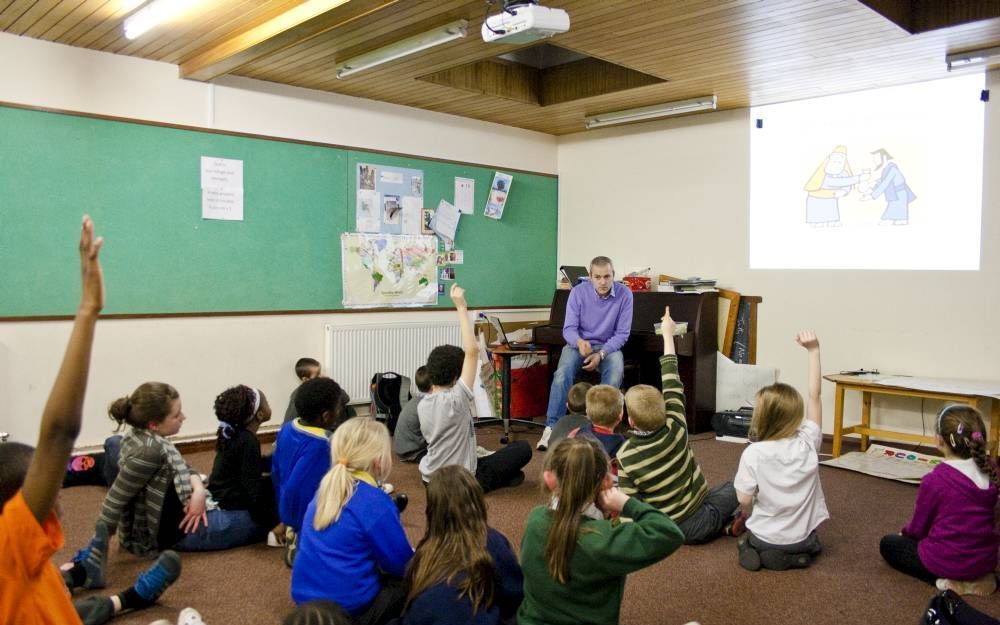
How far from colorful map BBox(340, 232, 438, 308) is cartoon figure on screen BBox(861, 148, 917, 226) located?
3.33 meters

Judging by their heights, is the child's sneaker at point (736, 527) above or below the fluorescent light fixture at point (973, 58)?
below

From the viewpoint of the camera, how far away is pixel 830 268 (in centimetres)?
573

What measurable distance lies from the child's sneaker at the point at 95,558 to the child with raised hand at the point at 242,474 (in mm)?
505

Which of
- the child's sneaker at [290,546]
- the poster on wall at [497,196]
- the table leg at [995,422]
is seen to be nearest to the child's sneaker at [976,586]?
the table leg at [995,422]

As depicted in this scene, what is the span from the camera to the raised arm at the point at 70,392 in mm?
1171

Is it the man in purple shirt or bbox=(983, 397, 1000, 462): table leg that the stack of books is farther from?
bbox=(983, 397, 1000, 462): table leg

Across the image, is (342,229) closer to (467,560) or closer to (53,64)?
(53,64)

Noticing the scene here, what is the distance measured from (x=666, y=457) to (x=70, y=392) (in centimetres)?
248

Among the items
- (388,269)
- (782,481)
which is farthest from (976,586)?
(388,269)

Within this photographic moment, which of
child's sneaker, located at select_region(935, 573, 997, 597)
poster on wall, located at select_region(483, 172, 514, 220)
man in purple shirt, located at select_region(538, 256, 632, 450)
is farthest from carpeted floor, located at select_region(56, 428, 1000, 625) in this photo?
poster on wall, located at select_region(483, 172, 514, 220)

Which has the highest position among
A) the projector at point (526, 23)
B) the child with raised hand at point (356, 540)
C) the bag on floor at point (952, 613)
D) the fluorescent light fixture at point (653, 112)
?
the fluorescent light fixture at point (653, 112)

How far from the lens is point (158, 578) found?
105 inches

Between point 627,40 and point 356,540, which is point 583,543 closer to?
point 356,540

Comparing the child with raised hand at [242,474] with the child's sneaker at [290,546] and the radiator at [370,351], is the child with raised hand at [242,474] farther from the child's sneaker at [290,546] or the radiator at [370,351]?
the radiator at [370,351]
